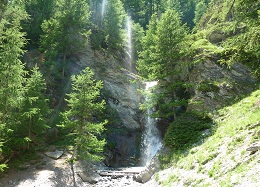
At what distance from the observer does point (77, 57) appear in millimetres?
32438

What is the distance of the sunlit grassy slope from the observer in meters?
8.52

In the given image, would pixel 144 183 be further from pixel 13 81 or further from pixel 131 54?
pixel 131 54

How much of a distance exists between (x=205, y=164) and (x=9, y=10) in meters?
13.5

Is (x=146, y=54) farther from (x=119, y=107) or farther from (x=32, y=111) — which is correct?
(x=32, y=111)

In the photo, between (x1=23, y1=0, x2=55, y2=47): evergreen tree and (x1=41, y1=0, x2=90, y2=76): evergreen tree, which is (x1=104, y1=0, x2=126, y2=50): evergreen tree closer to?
(x1=41, y1=0, x2=90, y2=76): evergreen tree

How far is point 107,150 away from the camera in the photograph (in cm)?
2417

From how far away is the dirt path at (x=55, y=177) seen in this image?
50.2 ft

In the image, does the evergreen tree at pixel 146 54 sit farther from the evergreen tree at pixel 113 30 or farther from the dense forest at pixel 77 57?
the evergreen tree at pixel 113 30

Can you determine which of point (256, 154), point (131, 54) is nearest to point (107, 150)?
point (256, 154)

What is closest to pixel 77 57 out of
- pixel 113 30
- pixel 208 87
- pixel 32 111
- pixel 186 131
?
pixel 113 30

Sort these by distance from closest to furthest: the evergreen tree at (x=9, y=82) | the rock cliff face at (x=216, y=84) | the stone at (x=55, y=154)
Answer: the evergreen tree at (x=9, y=82) < the stone at (x=55, y=154) < the rock cliff face at (x=216, y=84)

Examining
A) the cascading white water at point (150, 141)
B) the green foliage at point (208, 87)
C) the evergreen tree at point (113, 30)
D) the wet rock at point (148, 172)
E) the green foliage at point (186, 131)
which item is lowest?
the cascading white water at point (150, 141)

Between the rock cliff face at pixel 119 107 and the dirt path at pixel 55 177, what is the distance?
18.3 feet

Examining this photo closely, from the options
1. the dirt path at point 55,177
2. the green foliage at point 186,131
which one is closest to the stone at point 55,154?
the dirt path at point 55,177
